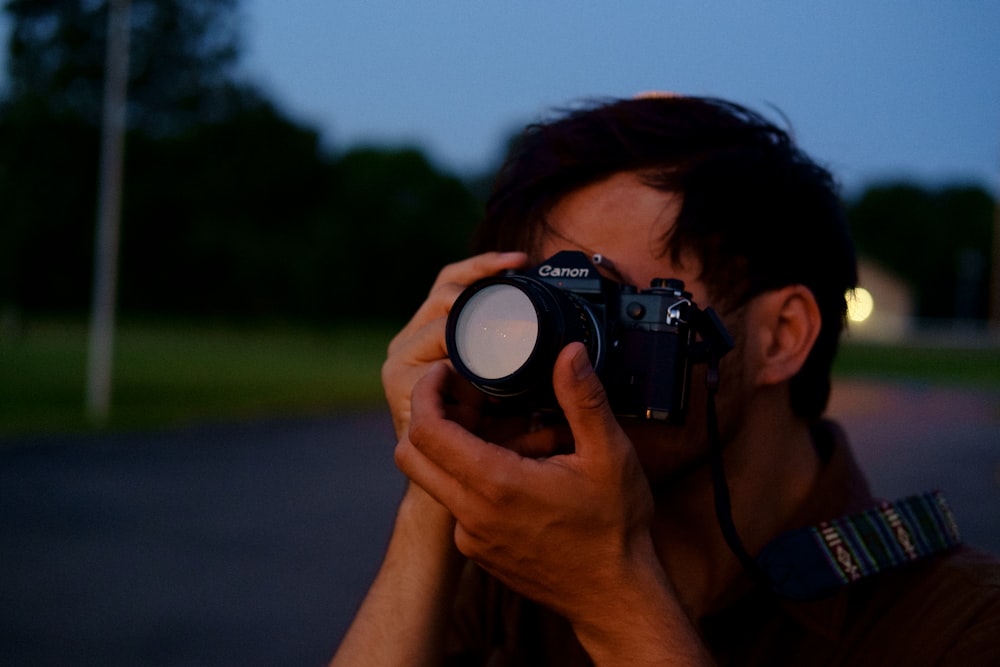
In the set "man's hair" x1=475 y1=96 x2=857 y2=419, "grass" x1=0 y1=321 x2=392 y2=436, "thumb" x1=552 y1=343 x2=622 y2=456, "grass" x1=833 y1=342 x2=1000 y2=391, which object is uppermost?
"man's hair" x1=475 y1=96 x2=857 y2=419

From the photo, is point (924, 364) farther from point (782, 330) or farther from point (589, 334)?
point (589, 334)

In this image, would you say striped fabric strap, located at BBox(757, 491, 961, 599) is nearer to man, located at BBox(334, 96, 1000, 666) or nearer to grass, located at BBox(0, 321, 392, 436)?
man, located at BBox(334, 96, 1000, 666)

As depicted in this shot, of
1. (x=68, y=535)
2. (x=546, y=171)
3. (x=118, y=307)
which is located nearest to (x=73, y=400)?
(x=68, y=535)

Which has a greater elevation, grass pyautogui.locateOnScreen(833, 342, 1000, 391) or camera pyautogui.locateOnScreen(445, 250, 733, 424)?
camera pyautogui.locateOnScreen(445, 250, 733, 424)

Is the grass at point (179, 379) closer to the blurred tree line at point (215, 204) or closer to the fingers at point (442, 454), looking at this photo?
the blurred tree line at point (215, 204)

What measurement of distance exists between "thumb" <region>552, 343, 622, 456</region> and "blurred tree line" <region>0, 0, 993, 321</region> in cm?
1472

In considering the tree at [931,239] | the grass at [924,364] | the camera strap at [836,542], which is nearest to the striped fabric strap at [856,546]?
the camera strap at [836,542]

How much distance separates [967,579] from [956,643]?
0.13 m

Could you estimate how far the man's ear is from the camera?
71.1 inches

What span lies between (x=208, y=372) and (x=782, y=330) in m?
19.0

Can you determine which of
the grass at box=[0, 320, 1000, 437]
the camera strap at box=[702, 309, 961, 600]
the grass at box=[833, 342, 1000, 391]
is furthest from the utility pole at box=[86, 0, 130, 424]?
the grass at box=[833, 342, 1000, 391]

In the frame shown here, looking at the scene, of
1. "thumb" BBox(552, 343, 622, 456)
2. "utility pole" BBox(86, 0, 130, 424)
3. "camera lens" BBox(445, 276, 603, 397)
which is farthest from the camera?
"utility pole" BBox(86, 0, 130, 424)

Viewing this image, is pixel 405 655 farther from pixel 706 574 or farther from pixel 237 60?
pixel 237 60

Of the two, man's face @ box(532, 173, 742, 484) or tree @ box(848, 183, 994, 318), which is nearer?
man's face @ box(532, 173, 742, 484)
